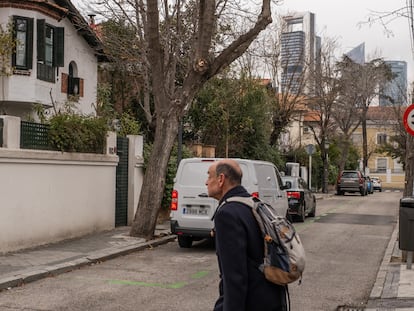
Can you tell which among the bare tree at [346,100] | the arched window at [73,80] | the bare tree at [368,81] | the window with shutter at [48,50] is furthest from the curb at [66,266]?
the bare tree at [368,81]

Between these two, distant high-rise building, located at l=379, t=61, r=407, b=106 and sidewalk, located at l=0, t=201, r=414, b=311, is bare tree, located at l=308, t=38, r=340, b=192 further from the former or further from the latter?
sidewalk, located at l=0, t=201, r=414, b=311

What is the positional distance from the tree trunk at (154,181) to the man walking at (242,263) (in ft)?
33.7

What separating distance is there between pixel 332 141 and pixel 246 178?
36.1 meters

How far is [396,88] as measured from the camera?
45.3 metres

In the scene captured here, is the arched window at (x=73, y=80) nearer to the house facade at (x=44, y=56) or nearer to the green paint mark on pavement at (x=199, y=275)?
the house facade at (x=44, y=56)

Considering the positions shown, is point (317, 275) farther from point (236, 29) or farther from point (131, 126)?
point (236, 29)

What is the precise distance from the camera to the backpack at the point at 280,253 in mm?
3504

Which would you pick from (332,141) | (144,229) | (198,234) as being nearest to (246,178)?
(198,234)

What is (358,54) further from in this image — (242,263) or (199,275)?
(242,263)

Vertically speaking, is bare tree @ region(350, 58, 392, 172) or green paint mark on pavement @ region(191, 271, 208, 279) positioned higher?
bare tree @ region(350, 58, 392, 172)

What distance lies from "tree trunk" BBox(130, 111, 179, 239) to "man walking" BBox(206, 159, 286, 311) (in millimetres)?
10268

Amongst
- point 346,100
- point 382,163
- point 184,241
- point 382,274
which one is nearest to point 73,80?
point 184,241

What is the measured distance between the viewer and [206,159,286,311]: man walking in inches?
138

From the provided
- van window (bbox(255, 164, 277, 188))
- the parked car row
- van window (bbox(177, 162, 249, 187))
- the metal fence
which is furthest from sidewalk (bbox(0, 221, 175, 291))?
the parked car row
